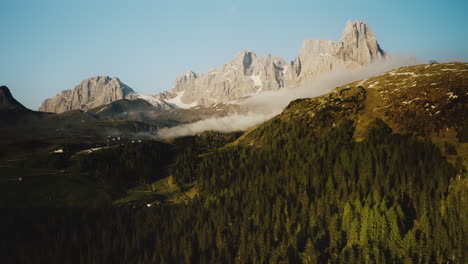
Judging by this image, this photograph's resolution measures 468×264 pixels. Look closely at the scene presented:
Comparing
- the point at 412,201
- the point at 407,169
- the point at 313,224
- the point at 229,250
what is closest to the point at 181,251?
the point at 229,250

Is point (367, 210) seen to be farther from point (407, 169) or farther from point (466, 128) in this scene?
point (466, 128)

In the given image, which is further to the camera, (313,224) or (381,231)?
(313,224)

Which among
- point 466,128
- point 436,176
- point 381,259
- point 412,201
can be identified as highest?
point 466,128

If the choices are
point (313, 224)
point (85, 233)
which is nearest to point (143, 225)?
point (85, 233)

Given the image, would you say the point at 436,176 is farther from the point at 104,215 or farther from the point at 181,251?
the point at 104,215

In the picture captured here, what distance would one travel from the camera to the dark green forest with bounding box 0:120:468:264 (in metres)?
131

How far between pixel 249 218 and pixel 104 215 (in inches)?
3440

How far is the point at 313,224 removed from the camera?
500 ft

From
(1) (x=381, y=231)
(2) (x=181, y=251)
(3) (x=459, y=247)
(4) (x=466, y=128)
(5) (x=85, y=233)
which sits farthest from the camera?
(4) (x=466, y=128)

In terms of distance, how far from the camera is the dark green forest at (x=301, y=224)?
131 m

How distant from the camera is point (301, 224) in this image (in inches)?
6176

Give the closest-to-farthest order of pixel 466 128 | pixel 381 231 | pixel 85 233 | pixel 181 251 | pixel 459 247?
pixel 459 247 < pixel 381 231 < pixel 181 251 < pixel 85 233 < pixel 466 128

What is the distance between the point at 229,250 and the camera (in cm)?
14575

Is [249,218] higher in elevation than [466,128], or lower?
lower
